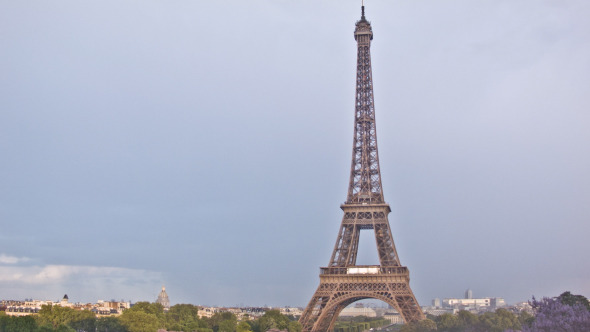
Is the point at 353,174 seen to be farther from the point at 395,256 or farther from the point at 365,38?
the point at 365,38

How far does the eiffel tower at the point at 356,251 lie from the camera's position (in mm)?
79875

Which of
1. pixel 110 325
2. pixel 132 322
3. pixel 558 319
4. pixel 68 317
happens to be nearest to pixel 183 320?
pixel 110 325

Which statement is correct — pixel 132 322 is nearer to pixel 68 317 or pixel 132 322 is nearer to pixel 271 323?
pixel 68 317

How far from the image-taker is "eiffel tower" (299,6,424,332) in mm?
79875

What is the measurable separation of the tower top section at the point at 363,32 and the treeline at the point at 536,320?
1612 inches

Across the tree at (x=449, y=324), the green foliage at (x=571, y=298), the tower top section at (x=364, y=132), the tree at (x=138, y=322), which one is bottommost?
the tree at (x=449, y=324)

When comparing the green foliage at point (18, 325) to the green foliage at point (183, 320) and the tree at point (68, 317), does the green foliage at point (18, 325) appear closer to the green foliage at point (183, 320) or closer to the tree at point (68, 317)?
the tree at point (68, 317)

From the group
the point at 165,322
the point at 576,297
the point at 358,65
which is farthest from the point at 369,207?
the point at 165,322

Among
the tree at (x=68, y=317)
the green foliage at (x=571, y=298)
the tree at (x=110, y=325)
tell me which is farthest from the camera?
the tree at (x=110, y=325)

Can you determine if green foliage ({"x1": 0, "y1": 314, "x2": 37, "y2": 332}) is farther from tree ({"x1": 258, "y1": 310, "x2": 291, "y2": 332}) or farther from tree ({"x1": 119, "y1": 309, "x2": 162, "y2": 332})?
tree ({"x1": 258, "y1": 310, "x2": 291, "y2": 332})

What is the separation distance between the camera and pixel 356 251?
87000 mm

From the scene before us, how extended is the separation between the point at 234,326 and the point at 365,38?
4690cm

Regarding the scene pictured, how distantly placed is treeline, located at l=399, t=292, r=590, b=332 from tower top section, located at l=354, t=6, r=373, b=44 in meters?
40.9

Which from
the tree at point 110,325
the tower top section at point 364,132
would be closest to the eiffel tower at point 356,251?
the tower top section at point 364,132
